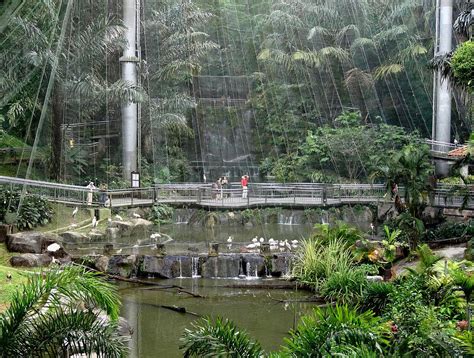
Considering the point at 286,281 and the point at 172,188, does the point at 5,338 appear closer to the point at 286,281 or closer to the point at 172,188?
the point at 286,281

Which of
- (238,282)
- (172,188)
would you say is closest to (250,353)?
(238,282)

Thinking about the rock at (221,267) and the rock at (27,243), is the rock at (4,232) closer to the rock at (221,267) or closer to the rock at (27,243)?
the rock at (27,243)

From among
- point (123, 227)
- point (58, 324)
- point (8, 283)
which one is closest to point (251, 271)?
point (123, 227)

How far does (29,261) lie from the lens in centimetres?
1420

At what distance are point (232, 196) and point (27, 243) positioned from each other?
42.0 ft

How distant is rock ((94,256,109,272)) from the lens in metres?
15.4

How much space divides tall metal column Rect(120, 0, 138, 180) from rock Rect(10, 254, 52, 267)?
12741 millimetres

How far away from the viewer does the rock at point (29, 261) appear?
14.1 metres

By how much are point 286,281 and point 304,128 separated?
21352 mm

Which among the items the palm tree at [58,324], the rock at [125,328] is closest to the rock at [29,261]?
the rock at [125,328]

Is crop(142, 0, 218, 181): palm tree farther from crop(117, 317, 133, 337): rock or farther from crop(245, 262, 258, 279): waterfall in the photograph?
crop(117, 317, 133, 337): rock

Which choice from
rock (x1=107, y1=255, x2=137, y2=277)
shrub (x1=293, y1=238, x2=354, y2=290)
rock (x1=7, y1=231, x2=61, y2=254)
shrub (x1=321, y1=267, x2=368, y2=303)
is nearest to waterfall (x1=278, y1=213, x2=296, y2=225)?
shrub (x1=293, y1=238, x2=354, y2=290)

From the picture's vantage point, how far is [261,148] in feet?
120

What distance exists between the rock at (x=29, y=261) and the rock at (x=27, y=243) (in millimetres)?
857
